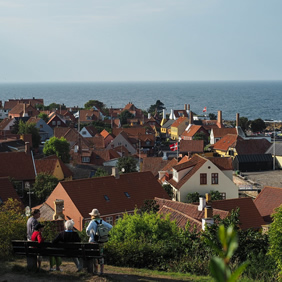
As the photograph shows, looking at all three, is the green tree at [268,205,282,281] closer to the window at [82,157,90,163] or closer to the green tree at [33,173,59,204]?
the green tree at [33,173,59,204]

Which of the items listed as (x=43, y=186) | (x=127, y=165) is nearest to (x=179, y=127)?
(x=127, y=165)

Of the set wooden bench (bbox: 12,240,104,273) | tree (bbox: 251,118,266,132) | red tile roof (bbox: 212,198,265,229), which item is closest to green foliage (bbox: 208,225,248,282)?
wooden bench (bbox: 12,240,104,273)

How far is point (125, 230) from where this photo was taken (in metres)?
16.7

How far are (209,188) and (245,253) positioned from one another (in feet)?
69.7

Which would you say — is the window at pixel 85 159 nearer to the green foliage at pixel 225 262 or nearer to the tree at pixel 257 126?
the green foliage at pixel 225 262

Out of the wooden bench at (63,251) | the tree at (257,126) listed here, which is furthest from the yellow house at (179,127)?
the wooden bench at (63,251)

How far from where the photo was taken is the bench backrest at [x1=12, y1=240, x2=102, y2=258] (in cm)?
1011

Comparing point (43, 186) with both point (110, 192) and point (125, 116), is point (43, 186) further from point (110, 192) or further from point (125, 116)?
point (125, 116)

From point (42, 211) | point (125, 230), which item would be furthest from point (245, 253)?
point (42, 211)

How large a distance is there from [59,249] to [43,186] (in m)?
26.3

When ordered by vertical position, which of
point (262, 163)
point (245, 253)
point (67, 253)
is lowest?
point (262, 163)

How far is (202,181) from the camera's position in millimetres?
35094

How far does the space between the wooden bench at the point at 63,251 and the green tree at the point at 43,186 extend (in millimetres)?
24985

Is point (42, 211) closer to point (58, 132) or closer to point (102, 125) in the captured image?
point (58, 132)
